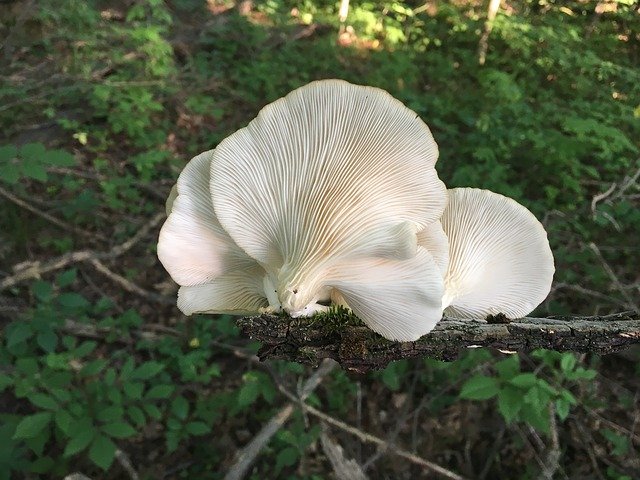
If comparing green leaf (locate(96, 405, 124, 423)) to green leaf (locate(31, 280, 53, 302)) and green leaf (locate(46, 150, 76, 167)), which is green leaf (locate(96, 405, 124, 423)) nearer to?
green leaf (locate(31, 280, 53, 302))

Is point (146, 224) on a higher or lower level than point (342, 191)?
lower

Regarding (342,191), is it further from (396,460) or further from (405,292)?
(396,460)

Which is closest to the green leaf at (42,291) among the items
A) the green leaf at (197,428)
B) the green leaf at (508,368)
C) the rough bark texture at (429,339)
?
the green leaf at (197,428)

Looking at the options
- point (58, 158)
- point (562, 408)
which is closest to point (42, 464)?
point (58, 158)

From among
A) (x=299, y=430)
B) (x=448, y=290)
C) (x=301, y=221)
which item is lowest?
(x=299, y=430)

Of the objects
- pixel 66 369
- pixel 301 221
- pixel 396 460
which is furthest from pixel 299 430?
pixel 301 221

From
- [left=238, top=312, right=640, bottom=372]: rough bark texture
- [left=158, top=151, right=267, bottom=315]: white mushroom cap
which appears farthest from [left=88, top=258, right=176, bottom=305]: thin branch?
[left=238, top=312, right=640, bottom=372]: rough bark texture

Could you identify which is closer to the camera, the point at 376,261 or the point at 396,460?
the point at 376,261
